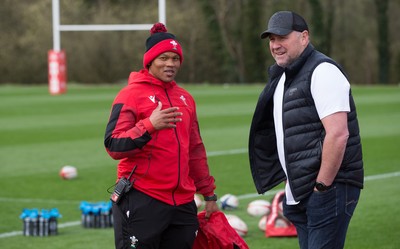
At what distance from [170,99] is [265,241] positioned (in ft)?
11.6

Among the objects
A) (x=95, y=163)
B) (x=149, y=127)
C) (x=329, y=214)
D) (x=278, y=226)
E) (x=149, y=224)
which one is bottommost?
(x=95, y=163)

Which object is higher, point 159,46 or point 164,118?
point 159,46

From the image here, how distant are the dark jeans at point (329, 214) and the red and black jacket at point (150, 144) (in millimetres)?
808

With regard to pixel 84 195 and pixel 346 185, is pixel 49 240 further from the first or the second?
pixel 346 185

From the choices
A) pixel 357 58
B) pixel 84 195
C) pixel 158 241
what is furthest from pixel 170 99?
pixel 357 58

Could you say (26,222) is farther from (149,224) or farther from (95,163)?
(95,163)

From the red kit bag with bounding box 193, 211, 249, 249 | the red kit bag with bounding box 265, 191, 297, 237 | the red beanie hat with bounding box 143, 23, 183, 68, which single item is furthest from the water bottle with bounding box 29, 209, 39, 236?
the red beanie hat with bounding box 143, 23, 183, 68

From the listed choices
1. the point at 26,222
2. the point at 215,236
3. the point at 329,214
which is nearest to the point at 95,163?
the point at 26,222

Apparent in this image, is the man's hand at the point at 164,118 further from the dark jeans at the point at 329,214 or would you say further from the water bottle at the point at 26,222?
the water bottle at the point at 26,222

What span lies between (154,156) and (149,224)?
418 millimetres

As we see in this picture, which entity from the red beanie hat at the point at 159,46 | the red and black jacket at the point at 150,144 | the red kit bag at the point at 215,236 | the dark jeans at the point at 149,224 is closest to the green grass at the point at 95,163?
the red kit bag at the point at 215,236

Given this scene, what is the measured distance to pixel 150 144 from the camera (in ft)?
19.4

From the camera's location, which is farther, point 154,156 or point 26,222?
point 26,222

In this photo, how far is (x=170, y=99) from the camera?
608cm
